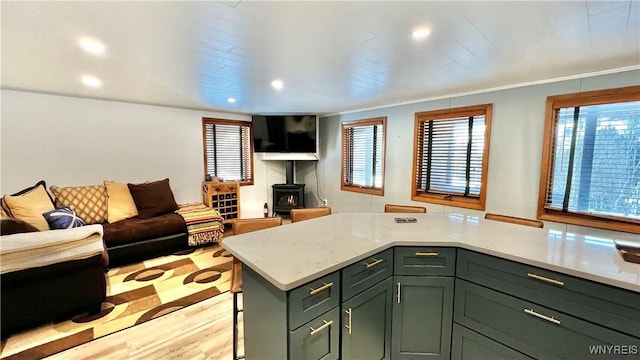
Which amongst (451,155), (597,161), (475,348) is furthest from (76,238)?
(597,161)

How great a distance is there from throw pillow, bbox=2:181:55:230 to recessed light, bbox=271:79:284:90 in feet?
9.54

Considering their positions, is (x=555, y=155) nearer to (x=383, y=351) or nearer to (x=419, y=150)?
(x=419, y=150)

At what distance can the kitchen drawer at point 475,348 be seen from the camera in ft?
4.75

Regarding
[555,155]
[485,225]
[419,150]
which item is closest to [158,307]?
[485,225]

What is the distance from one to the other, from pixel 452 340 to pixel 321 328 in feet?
3.12

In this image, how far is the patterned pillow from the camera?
138 inches

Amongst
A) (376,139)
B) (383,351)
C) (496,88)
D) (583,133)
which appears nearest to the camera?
(383,351)

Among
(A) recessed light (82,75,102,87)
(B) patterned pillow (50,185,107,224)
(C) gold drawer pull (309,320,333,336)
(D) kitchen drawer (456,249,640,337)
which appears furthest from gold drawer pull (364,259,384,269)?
(B) patterned pillow (50,185,107,224)

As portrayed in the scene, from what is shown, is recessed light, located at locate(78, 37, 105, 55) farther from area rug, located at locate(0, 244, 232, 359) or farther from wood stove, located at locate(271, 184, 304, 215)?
wood stove, located at locate(271, 184, 304, 215)

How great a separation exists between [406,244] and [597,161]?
2.53 metres

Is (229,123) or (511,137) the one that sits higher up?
(229,123)

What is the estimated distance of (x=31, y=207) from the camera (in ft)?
9.46

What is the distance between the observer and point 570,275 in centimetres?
125

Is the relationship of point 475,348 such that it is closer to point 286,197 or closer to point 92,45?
point 92,45
